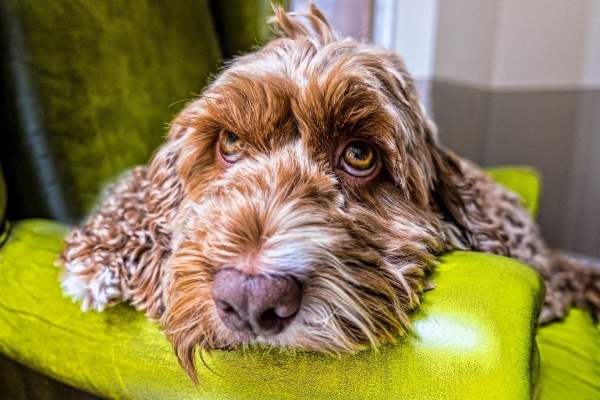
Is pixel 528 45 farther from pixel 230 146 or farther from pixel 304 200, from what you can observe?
pixel 304 200

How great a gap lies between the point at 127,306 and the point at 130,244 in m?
0.19

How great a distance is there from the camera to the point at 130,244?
4.99 ft

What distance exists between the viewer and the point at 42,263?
1.51 metres

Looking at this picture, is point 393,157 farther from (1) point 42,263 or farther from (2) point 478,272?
(1) point 42,263

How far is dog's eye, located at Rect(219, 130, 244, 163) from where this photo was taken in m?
1.43

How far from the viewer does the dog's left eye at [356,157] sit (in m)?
1.37

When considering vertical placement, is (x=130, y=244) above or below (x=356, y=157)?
below

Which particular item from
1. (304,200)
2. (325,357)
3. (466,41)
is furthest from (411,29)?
(325,357)

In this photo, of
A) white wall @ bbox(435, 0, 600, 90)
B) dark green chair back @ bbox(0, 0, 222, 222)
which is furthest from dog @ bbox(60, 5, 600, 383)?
white wall @ bbox(435, 0, 600, 90)

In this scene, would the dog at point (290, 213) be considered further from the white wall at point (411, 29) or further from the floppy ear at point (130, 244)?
the white wall at point (411, 29)

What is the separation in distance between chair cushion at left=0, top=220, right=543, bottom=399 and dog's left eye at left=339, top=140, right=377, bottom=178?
0.28 meters

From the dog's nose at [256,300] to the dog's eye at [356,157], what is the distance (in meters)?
0.44

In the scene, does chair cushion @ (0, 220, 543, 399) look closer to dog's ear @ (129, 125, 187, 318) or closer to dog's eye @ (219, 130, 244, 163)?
dog's ear @ (129, 125, 187, 318)

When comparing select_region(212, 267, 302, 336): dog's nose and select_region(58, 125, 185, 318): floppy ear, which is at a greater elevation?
select_region(212, 267, 302, 336): dog's nose
